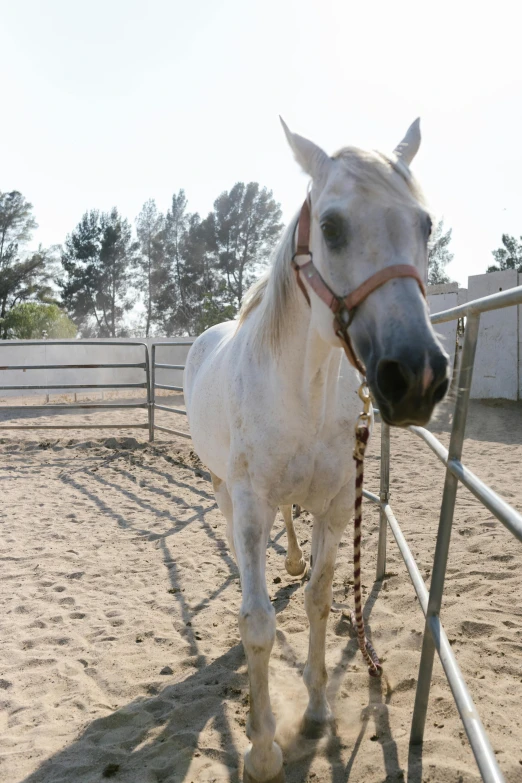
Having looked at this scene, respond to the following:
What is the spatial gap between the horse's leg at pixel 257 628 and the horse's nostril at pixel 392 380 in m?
0.86

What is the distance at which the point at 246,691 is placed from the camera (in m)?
2.45

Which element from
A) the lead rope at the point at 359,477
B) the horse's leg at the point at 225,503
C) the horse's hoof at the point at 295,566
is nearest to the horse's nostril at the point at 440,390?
the lead rope at the point at 359,477

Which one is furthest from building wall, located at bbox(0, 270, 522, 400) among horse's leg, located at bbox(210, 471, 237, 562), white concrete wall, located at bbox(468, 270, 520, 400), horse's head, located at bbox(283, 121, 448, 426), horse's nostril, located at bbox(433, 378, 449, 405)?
horse's nostril, located at bbox(433, 378, 449, 405)

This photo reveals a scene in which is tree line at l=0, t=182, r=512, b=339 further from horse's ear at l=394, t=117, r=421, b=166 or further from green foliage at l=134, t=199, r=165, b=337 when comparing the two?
horse's ear at l=394, t=117, r=421, b=166

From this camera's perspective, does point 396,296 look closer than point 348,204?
Yes

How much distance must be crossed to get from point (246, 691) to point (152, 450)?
18.9 feet

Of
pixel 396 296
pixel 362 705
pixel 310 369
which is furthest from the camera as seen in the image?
pixel 362 705

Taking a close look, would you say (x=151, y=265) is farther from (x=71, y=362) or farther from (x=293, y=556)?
(x=293, y=556)

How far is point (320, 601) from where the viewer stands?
7.55ft

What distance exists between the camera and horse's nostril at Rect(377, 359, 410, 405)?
1255 millimetres

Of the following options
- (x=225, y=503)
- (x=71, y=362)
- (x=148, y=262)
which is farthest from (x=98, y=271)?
(x=225, y=503)

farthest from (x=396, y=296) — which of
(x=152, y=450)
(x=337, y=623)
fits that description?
(x=152, y=450)

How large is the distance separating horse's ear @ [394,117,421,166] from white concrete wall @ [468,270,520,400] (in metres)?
9.60

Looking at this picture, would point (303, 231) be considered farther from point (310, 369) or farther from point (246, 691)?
point (246, 691)
